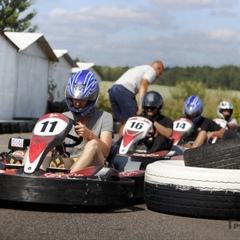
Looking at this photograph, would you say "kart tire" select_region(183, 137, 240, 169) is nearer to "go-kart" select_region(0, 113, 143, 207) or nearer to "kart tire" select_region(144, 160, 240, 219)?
"kart tire" select_region(144, 160, 240, 219)

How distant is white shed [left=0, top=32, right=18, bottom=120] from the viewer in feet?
66.8

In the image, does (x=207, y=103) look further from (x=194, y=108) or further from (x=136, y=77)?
(x=136, y=77)

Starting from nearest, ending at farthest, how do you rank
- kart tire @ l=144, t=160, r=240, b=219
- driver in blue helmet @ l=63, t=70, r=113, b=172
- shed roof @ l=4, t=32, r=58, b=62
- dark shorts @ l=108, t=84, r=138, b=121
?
kart tire @ l=144, t=160, r=240, b=219, driver in blue helmet @ l=63, t=70, r=113, b=172, dark shorts @ l=108, t=84, r=138, b=121, shed roof @ l=4, t=32, r=58, b=62

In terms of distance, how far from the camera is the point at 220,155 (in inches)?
241

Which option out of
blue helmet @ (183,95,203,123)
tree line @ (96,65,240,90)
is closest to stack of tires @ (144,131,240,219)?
blue helmet @ (183,95,203,123)

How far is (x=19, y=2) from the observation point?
27.1 metres

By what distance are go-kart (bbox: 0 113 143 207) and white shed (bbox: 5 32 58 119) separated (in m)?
15.5

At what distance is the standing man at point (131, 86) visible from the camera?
36.4ft

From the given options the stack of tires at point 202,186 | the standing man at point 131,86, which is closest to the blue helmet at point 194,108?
the standing man at point 131,86

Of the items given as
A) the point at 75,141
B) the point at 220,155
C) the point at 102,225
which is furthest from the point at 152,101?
the point at 102,225

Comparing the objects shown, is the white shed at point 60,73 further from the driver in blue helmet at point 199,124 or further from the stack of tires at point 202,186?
the stack of tires at point 202,186

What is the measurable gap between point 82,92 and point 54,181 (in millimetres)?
1263

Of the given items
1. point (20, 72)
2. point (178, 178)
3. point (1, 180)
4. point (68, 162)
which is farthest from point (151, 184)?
point (20, 72)

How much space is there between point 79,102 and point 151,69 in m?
4.72
